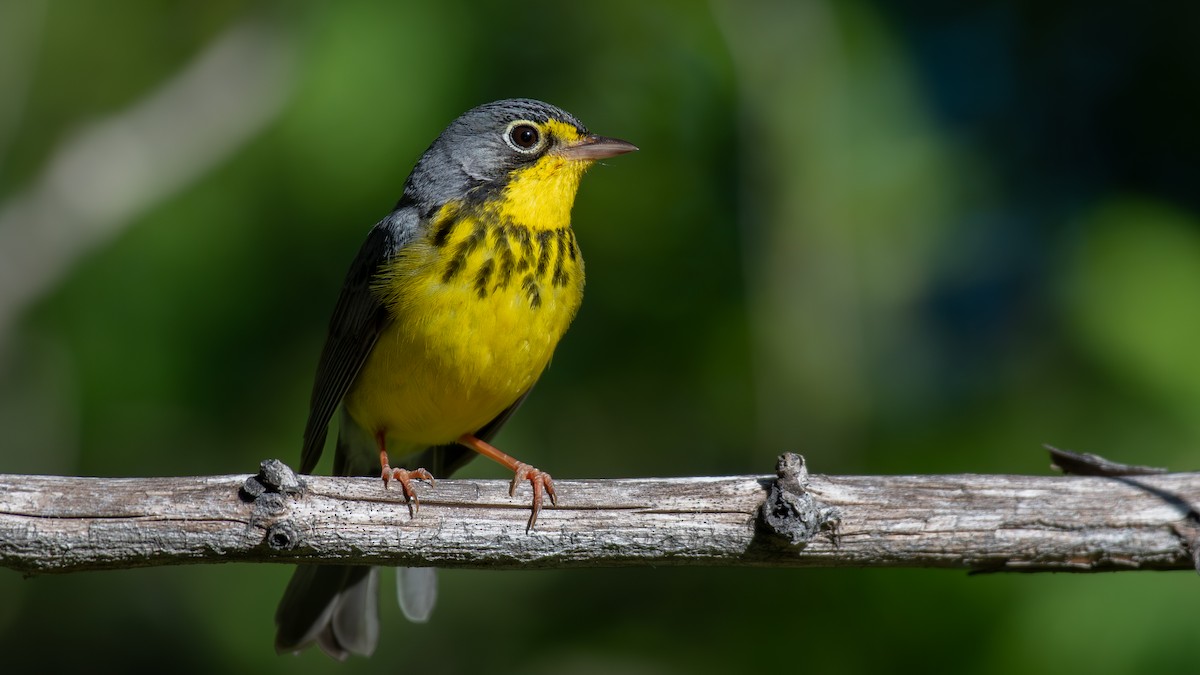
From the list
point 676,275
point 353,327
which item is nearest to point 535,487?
point 353,327

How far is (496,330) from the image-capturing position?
17.7 ft

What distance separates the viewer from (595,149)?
5859 millimetres

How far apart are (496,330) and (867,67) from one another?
7.47ft

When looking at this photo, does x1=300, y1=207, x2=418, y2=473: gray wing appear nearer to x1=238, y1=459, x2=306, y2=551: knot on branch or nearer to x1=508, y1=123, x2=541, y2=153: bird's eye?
x1=508, y1=123, x2=541, y2=153: bird's eye

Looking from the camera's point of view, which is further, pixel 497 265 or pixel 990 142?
pixel 990 142

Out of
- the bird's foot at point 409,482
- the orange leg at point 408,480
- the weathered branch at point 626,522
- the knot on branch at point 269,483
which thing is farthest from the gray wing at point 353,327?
the knot on branch at point 269,483

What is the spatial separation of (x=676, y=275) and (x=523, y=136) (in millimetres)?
1061

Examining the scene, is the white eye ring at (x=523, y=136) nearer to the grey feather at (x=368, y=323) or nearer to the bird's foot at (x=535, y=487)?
the grey feather at (x=368, y=323)

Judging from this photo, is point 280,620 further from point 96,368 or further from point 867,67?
point 867,67

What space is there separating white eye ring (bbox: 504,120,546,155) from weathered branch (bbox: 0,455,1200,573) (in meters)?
1.97

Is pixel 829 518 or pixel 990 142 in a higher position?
pixel 990 142

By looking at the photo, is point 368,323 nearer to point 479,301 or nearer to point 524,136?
point 479,301

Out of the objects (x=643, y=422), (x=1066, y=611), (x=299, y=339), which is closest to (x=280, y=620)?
→ (x=299, y=339)

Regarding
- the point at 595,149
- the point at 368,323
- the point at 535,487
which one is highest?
the point at 595,149
